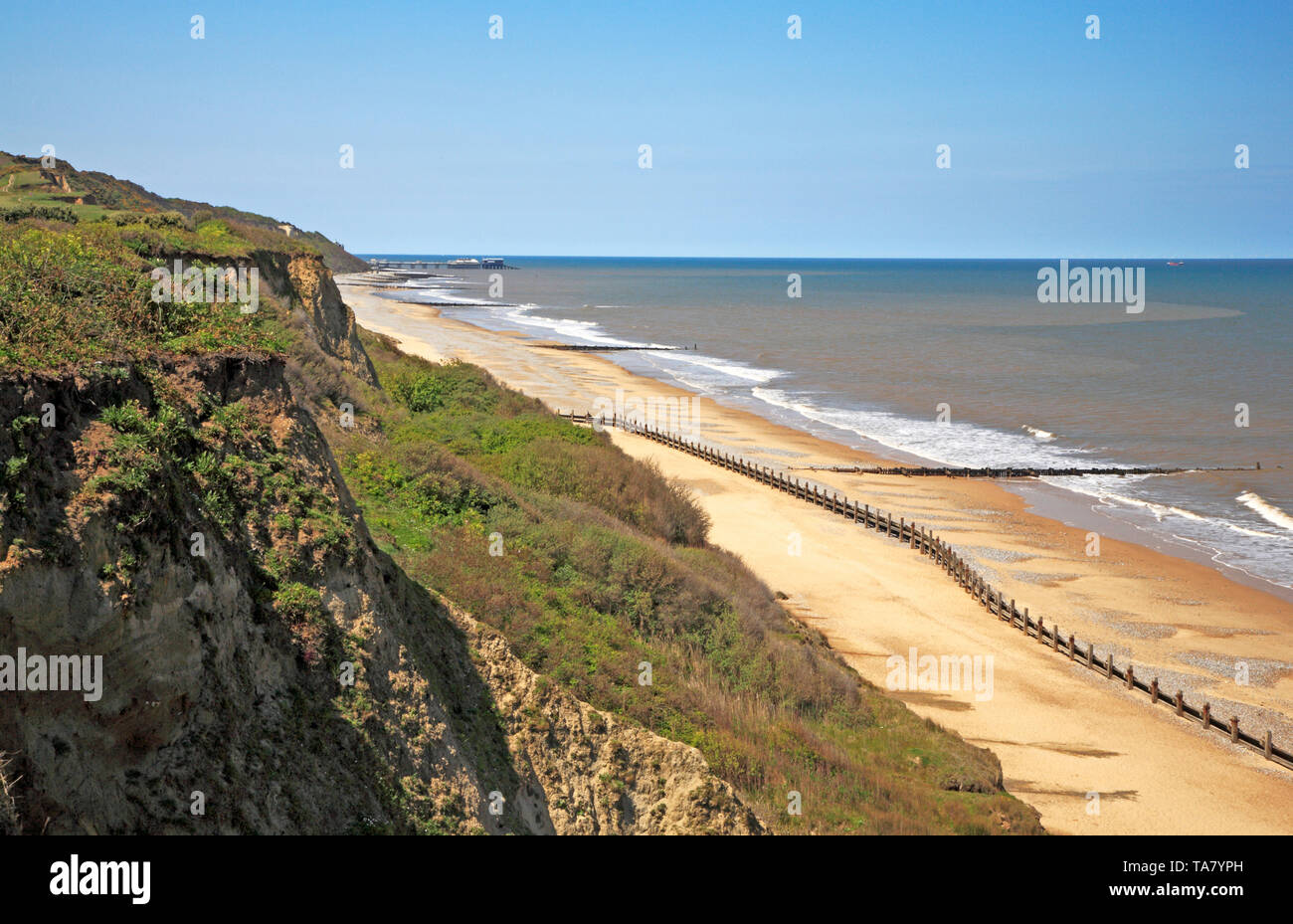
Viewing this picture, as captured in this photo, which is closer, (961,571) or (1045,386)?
(961,571)

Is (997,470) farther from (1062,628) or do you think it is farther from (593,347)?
(593,347)

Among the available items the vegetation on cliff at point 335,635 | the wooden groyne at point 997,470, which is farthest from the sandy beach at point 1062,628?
the vegetation on cliff at point 335,635

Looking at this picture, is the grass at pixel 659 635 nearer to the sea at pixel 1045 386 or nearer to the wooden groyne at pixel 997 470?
the sea at pixel 1045 386

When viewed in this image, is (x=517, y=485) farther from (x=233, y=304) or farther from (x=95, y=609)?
(x=95, y=609)

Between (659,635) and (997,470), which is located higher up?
(659,635)

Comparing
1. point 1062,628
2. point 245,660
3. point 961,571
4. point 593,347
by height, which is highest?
point 593,347

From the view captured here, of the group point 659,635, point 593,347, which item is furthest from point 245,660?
point 593,347

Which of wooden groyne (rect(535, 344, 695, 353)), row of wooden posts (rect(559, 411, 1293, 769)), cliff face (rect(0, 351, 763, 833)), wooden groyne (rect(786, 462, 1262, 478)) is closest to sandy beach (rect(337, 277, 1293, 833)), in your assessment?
row of wooden posts (rect(559, 411, 1293, 769))
